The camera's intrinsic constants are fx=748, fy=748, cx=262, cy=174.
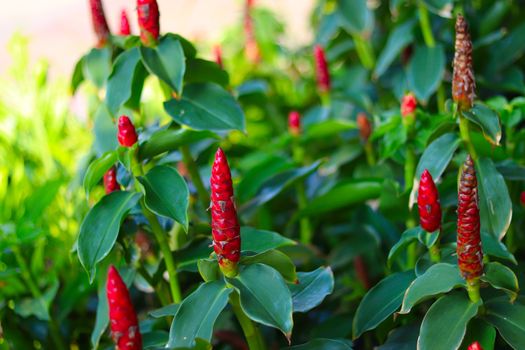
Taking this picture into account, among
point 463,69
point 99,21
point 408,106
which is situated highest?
point 99,21

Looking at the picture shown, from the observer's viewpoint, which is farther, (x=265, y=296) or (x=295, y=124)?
(x=295, y=124)

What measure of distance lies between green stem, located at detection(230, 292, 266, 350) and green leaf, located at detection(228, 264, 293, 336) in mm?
52

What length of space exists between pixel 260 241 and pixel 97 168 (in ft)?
0.90

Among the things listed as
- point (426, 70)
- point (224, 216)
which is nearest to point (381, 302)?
point (224, 216)

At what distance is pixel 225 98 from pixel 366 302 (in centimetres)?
43

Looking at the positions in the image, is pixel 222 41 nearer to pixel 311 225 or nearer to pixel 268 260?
pixel 311 225

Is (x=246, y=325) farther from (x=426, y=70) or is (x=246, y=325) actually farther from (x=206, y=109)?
(x=426, y=70)

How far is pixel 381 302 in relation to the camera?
1136 mm

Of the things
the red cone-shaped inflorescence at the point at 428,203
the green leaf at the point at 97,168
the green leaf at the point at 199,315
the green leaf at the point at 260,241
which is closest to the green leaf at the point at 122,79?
the green leaf at the point at 97,168

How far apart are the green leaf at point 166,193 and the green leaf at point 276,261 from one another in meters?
0.13

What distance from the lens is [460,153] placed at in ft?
4.42

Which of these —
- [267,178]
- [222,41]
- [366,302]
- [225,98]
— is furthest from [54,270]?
[222,41]

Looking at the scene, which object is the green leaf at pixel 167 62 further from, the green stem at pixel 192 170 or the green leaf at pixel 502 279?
the green leaf at pixel 502 279

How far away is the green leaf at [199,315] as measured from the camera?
942 mm
